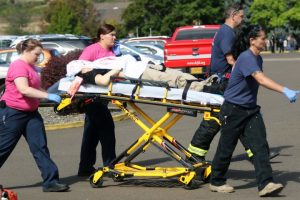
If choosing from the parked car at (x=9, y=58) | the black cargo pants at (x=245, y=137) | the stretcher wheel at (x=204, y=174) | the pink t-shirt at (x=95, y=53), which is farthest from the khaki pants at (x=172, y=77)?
the parked car at (x=9, y=58)

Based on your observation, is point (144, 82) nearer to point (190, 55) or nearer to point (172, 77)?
point (172, 77)

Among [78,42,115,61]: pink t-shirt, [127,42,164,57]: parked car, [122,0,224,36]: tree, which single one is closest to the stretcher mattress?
[78,42,115,61]: pink t-shirt

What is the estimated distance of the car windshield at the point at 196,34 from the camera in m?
28.5

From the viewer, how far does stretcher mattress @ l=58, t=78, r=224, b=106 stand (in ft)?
27.7

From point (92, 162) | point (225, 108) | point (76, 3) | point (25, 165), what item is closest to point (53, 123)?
point (25, 165)

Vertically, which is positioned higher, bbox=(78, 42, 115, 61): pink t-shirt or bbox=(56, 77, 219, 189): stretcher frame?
bbox=(78, 42, 115, 61): pink t-shirt

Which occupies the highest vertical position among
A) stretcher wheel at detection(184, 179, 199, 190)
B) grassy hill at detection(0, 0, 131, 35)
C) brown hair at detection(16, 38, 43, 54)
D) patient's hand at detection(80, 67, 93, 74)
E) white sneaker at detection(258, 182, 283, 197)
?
brown hair at detection(16, 38, 43, 54)

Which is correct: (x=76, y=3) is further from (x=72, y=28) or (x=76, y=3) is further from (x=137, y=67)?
(x=137, y=67)

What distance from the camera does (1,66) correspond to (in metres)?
22.9

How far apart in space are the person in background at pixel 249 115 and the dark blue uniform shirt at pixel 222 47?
3.38 ft

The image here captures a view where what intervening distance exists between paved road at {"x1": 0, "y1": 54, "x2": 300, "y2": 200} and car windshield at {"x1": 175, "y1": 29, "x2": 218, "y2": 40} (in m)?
12.9

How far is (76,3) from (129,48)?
57.9m

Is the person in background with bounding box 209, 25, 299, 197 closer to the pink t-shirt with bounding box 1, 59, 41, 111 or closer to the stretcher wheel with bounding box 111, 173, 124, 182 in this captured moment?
the stretcher wheel with bounding box 111, 173, 124, 182

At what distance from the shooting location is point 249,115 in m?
8.34
